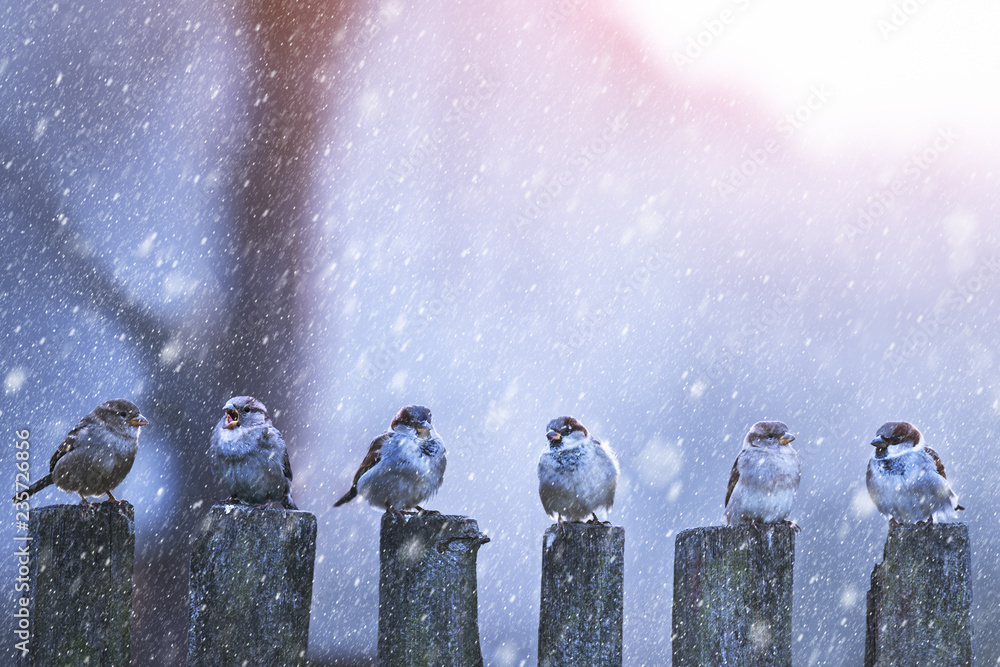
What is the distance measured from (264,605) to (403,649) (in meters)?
0.39

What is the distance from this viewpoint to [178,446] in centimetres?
534

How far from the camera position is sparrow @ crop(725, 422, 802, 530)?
3.45 meters

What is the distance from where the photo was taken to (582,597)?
7.36ft

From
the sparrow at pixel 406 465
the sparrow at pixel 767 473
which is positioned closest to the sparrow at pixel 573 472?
the sparrow at pixel 406 465

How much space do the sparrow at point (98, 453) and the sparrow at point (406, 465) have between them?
0.79 m

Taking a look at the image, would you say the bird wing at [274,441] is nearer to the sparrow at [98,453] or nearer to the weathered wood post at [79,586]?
the sparrow at [98,453]

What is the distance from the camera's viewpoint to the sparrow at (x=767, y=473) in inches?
136

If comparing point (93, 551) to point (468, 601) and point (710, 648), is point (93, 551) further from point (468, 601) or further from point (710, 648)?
point (710, 648)

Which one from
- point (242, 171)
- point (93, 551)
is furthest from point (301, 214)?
point (93, 551)

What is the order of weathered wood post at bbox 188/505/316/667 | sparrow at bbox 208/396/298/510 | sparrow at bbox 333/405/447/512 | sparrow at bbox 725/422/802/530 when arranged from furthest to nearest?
sparrow at bbox 725/422/802/530, sparrow at bbox 333/405/447/512, sparrow at bbox 208/396/298/510, weathered wood post at bbox 188/505/316/667

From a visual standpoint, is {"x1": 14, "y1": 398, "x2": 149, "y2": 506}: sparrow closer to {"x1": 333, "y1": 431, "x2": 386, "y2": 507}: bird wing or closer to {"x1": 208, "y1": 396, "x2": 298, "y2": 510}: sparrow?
{"x1": 208, "y1": 396, "x2": 298, "y2": 510}: sparrow

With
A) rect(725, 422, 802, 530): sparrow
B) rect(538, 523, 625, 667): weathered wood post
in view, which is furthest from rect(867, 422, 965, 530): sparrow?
rect(538, 523, 625, 667): weathered wood post

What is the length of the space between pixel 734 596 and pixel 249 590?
1222 millimetres

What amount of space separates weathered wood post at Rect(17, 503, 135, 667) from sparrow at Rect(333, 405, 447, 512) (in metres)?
1.11
